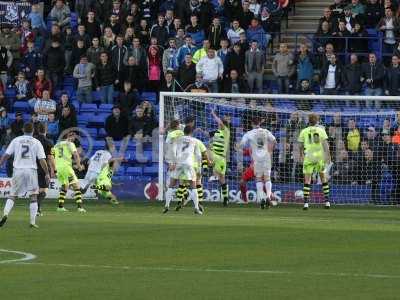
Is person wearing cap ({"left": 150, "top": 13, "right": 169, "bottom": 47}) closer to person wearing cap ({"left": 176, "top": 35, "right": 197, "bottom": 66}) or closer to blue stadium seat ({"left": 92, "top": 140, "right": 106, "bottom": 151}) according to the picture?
person wearing cap ({"left": 176, "top": 35, "right": 197, "bottom": 66})

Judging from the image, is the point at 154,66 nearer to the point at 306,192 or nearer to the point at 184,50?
the point at 184,50

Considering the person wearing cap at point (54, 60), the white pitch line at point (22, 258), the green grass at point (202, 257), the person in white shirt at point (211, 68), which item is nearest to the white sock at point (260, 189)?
the green grass at point (202, 257)

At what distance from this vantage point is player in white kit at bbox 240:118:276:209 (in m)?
32.6

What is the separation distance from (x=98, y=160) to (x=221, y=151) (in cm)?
325

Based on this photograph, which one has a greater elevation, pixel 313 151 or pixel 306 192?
pixel 313 151

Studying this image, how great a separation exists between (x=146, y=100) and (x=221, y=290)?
75.9 feet

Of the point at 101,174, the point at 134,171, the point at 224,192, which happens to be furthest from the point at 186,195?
the point at 134,171

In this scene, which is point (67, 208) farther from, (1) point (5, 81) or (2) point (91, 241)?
(2) point (91, 241)

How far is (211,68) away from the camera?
36.4 metres

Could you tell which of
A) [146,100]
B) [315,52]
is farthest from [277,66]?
[146,100]

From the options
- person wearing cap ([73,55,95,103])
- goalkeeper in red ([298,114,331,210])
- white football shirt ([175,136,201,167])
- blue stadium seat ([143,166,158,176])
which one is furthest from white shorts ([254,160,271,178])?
person wearing cap ([73,55,95,103])

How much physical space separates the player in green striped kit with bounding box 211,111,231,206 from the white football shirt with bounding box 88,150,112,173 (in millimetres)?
2748

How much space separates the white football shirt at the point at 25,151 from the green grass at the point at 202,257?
3.74 feet

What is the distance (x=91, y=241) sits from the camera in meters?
21.0
